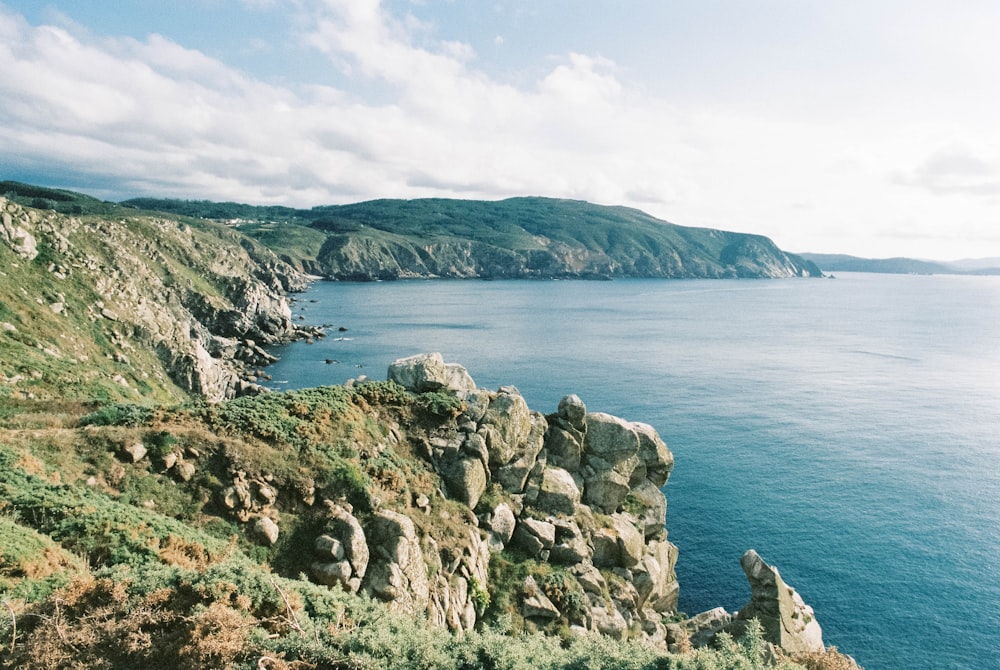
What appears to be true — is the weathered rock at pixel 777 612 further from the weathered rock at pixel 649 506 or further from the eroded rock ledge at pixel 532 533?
the weathered rock at pixel 649 506

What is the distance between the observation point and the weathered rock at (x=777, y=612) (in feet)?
95.6

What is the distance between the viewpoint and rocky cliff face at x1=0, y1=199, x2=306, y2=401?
46.4 meters

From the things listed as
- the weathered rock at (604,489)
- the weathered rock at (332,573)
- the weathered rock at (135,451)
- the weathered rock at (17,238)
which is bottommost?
the weathered rock at (604,489)

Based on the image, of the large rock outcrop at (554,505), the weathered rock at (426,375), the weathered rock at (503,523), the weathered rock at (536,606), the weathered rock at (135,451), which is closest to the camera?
the weathered rock at (135,451)

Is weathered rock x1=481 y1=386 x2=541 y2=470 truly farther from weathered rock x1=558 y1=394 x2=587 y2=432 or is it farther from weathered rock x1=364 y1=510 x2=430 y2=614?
weathered rock x1=364 y1=510 x2=430 y2=614

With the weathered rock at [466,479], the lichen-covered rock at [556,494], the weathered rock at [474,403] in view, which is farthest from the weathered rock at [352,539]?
the lichen-covered rock at [556,494]

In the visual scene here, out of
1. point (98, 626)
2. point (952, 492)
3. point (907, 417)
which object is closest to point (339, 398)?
point (98, 626)

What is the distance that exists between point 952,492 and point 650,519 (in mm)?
39205

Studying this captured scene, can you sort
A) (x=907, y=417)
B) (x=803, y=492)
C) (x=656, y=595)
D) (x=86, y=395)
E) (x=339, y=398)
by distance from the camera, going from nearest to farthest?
(x=339, y=398) → (x=656, y=595) → (x=86, y=395) → (x=803, y=492) → (x=907, y=417)

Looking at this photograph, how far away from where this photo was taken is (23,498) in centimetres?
1833

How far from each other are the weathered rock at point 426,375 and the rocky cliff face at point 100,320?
2528 centimetres

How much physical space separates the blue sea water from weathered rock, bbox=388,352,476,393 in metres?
23.3

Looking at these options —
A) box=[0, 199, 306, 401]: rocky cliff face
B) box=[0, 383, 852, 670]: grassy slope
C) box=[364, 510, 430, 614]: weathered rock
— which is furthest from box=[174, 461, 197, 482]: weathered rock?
box=[0, 199, 306, 401]: rocky cliff face

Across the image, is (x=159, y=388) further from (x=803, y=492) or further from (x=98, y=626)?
(x=803, y=492)
